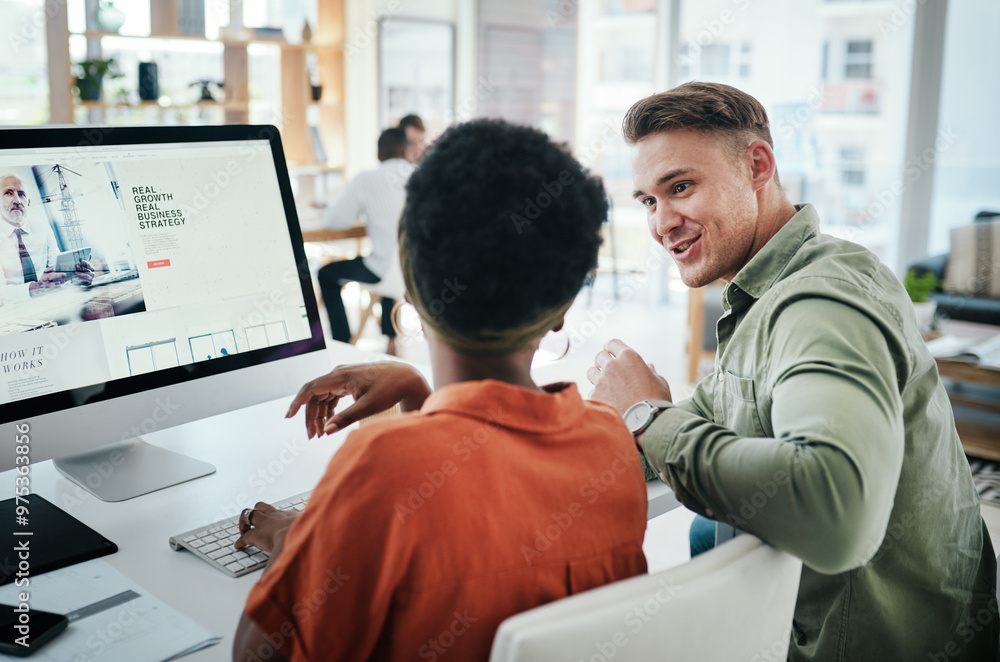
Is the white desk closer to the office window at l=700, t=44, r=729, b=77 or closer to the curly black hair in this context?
the curly black hair

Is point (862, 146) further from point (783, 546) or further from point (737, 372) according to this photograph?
point (783, 546)

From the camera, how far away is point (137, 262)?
1118mm

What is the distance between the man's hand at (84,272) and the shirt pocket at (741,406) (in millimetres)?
832

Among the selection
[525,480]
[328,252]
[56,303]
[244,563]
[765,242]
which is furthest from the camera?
[328,252]

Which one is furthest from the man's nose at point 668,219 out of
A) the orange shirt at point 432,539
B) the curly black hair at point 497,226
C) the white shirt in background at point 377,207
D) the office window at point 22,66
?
the office window at point 22,66

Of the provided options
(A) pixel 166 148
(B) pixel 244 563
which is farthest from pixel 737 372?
(A) pixel 166 148

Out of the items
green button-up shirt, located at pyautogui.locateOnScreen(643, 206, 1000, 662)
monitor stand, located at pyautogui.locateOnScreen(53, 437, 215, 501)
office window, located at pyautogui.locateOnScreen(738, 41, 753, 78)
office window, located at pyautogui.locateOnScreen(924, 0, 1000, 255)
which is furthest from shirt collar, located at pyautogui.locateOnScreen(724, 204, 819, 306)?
office window, located at pyautogui.locateOnScreen(738, 41, 753, 78)

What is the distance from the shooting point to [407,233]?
76 cm

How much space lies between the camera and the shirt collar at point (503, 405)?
711mm

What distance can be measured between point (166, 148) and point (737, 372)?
0.84 meters

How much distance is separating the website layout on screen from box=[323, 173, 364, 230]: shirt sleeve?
3.07m

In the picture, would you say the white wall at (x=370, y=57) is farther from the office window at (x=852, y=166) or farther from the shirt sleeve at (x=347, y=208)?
the office window at (x=852, y=166)

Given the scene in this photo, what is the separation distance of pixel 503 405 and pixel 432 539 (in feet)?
0.42

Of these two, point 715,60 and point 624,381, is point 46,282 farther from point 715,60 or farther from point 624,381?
point 715,60
